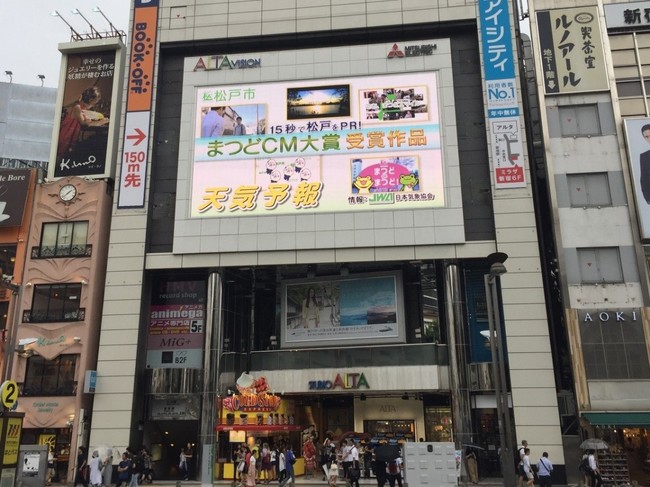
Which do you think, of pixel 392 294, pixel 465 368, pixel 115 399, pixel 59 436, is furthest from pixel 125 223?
pixel 465 368

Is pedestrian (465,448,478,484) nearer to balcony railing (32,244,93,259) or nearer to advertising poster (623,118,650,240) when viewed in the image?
advertising poster (623,118,650,240)

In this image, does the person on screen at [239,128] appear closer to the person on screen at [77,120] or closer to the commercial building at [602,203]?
the person on screen at [77,120]

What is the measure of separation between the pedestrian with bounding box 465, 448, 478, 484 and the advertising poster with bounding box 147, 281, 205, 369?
580 inches

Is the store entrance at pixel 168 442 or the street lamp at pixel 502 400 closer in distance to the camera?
the street lamp at pixel 502 400

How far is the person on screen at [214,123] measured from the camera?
35438 mm

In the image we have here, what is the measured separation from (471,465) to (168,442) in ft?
56.1

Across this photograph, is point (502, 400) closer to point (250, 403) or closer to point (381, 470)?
A: point (381, 470)

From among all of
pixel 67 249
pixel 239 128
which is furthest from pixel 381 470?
pixel 67 249

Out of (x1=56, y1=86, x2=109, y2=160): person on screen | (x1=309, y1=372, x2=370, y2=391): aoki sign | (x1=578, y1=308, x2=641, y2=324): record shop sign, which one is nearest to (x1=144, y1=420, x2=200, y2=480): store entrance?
(x1=309, y1=372, x2=370, y2=391): aoki sign

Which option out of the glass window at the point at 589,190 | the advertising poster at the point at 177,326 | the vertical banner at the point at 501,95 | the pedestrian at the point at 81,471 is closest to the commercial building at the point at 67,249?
the pedestrian at the point at 81,471

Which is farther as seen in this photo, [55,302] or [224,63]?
[224,63]

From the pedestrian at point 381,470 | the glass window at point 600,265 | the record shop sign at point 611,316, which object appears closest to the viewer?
the pedestrian at point 381,470

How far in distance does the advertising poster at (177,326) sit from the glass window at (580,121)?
21775mm

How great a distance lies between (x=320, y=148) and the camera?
3422 centimetres
